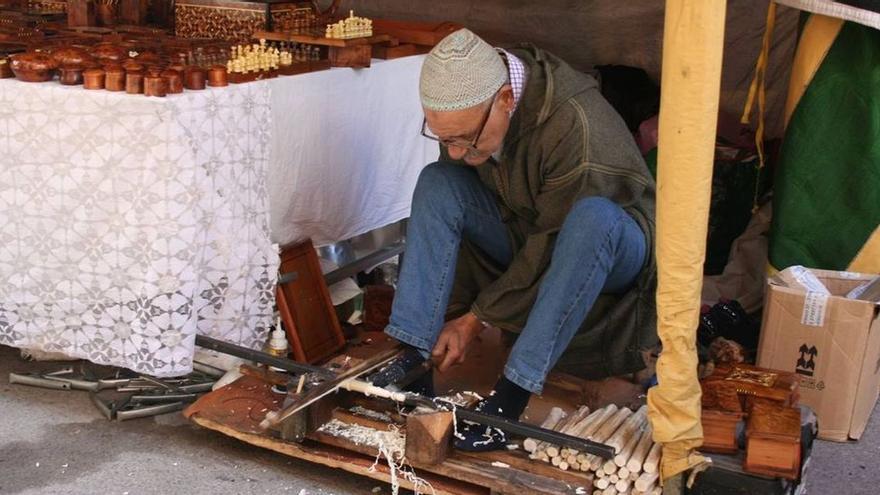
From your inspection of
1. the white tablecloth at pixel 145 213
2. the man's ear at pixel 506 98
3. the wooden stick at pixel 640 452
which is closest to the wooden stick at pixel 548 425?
the wooden stick at pixel 640 452

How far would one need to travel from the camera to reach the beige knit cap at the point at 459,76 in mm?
2922

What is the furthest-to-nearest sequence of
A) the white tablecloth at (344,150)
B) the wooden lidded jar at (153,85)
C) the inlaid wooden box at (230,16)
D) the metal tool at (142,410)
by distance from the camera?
the inlaid wooden box at (230,16) < the white tablecloth at (344,150) < the metal tool at (142,410) < the wooden lidded jar at (153,85)

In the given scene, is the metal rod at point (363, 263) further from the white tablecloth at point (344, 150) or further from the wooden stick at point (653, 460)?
the wooden stick at point (653, 460)

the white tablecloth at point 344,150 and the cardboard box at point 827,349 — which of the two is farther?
the white tablecloth at point 344,150

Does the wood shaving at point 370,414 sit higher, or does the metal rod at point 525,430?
the metal rod at point 525,430

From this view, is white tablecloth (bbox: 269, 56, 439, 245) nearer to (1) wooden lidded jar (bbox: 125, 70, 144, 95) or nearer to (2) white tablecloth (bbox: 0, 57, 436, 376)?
(2) white tablecloth (bbox: 0, 57, 436, 376)

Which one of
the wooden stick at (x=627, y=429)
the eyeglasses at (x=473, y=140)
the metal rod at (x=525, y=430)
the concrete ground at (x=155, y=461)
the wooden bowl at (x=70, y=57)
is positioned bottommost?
the concrete ground at (x=155, y=461)

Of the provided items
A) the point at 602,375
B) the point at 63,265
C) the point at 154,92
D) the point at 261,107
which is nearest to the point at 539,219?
the point at 602,375

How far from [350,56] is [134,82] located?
854 mm

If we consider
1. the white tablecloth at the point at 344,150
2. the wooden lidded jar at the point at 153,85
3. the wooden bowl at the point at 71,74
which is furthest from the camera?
the white tablecloth at the point at 344,150

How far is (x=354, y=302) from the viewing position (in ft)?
13.8

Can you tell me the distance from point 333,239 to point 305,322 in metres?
0.31

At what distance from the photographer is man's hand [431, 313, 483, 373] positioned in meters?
3.21

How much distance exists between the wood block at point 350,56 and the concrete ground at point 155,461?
128 centimetres
